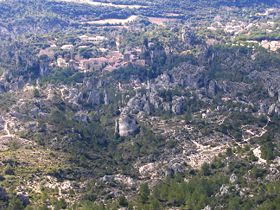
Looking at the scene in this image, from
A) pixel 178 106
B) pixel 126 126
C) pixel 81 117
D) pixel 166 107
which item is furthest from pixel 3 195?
pixel 178 106

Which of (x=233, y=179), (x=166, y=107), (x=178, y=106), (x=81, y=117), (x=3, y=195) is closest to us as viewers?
(x=3, y=195)

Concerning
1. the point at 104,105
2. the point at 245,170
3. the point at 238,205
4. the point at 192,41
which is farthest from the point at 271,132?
the point at 192,41

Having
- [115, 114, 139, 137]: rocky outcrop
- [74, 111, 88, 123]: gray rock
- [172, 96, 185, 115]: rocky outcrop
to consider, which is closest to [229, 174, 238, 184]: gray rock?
[115, 114, 139, 137]: rocky outcrop

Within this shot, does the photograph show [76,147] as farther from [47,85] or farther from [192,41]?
[192,41]

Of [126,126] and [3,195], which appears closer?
[3,195]

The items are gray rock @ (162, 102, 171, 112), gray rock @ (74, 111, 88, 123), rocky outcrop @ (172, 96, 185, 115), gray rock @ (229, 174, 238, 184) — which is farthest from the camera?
gray rock @ (162, 102, 171, 112)

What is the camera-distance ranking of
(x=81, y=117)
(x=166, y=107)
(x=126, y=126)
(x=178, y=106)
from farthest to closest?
(x=166, y=107)
(x=178, y=106)
(x=81, y=117)
(x=126, y=126)

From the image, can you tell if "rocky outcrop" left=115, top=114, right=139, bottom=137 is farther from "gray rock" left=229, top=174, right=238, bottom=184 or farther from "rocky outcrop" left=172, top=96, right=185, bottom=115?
"gray rock" left=229, top=174, right=238, bottom=184

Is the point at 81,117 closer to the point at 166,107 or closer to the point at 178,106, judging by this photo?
the point at 166,107

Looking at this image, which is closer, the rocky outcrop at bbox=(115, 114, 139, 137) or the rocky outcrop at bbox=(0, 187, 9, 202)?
the rocky outcrop at bbox=(0, 187, 9, 202)

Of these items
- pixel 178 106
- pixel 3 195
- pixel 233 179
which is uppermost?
pixel 233 179

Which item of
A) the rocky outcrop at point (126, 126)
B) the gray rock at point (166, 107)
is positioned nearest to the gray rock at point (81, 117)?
the rocky outcrop at point (126, 126)
